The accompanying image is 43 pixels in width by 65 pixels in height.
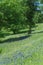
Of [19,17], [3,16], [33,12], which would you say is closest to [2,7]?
[3,16]

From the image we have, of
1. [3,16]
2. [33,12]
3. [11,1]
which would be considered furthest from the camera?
[33,12]

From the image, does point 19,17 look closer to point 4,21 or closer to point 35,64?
point 4,21

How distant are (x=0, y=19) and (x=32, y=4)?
74.5 feet

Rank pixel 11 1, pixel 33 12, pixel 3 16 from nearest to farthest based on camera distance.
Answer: pixel 3 16 → pixel 11 1 → pixel 33 12

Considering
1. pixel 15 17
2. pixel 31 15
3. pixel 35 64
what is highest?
pixel 35 64

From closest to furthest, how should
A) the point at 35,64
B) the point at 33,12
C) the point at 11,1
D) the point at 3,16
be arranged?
the point at 35,64 < the point at 3,16 < the point at 11,1 < the point at 33,12

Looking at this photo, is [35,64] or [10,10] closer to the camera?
[35,64]

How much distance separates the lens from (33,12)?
69.6 m

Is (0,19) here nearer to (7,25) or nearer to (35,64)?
(7,25)

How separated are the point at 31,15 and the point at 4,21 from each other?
20.6m

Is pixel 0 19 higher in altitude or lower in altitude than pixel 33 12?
higher

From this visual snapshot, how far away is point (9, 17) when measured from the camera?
2021 inches

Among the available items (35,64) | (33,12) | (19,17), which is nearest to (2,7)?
(19,17)

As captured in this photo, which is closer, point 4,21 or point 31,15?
point 4,21
